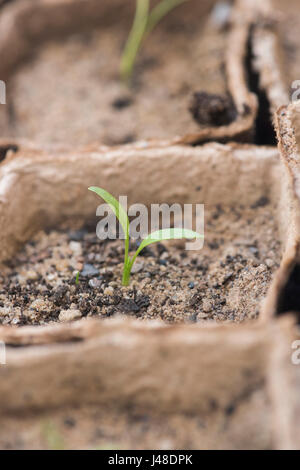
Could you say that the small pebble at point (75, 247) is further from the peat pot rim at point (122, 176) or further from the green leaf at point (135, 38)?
the green leaf at point (135, 38)

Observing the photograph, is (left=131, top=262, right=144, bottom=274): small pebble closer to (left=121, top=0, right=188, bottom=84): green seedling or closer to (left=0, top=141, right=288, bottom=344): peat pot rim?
(left=0, top=141, right=288, bottom=344): peat pot rim

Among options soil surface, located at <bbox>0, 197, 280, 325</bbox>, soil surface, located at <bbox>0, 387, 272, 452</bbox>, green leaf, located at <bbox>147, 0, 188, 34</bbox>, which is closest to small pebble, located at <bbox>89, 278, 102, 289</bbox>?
soil surface, located at <bbox>0, 197, 280, 325</bbox>

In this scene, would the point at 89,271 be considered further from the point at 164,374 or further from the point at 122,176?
the point at 164,374

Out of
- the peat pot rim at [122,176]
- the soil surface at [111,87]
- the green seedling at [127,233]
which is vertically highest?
the soil surface at [111,87]

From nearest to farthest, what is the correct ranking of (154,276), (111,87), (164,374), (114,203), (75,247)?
(164,374)
(114,203)
(154,276)
(75,247)
(111,87)

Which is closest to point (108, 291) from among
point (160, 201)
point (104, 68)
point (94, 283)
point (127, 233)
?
point (94, 283)

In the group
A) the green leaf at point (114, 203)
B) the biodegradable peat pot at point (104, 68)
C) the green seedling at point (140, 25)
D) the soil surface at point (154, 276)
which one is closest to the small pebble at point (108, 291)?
A: the soil surface at point (154, 276)

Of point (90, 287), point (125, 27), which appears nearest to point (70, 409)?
point (90, 287)

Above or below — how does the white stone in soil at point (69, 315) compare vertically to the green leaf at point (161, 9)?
below
